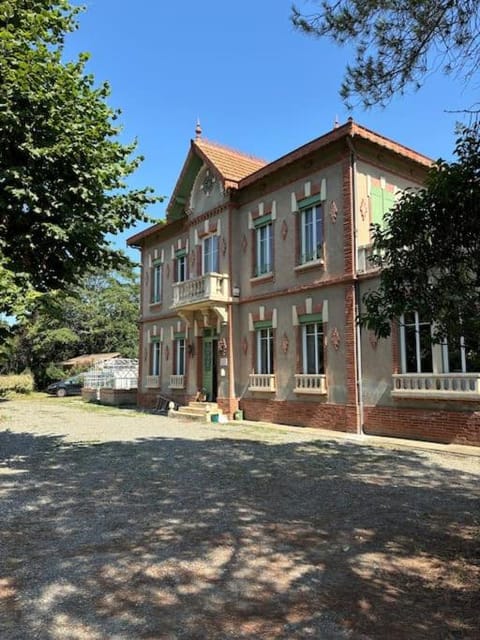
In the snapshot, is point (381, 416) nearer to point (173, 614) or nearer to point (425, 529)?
point (425, 529)

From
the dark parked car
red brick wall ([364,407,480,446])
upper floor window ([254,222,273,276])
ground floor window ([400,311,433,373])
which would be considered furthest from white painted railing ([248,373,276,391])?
the dark parked car

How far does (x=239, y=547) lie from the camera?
5.18 metres

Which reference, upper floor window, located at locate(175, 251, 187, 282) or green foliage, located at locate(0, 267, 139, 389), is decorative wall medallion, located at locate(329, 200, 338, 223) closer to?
upper floor window, located at locate(175, 251, 187, 282)

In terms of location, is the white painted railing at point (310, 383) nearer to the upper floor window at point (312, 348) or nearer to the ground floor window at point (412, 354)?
the upper floor window at point (312, 348)

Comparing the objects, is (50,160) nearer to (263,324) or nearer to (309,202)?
(309,202)

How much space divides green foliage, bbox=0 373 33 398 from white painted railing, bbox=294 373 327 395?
2289 cm

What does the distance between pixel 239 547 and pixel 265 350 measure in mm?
12141

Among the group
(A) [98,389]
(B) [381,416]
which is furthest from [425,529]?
Answer: (A) [98,389]

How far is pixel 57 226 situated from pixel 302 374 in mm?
9187

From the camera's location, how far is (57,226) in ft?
26.9

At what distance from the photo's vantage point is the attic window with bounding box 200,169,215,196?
19545 millimetres

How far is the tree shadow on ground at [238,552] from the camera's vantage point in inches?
144

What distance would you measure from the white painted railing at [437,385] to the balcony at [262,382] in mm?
4554

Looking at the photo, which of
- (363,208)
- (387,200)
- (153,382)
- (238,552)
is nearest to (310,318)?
(363,208)
